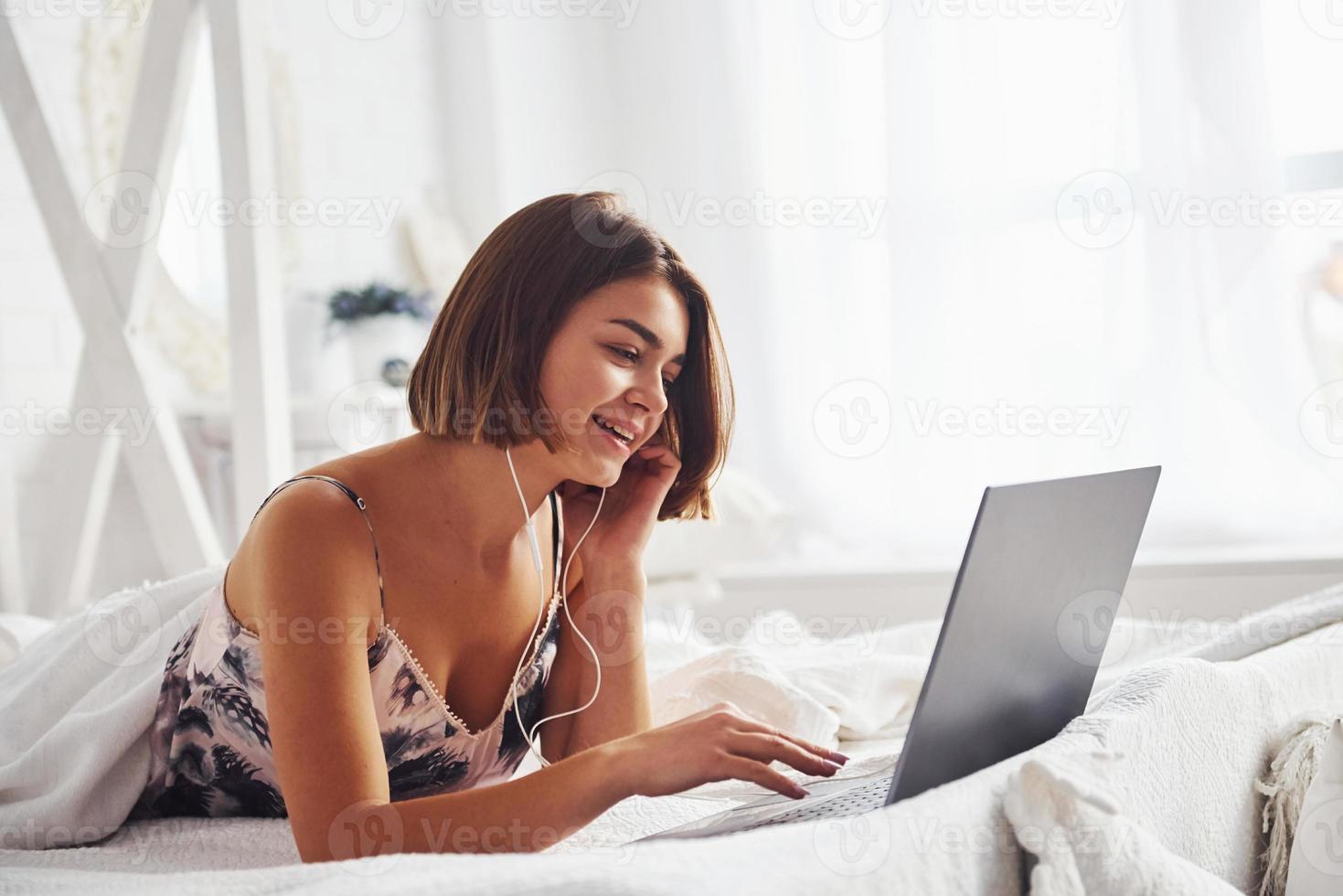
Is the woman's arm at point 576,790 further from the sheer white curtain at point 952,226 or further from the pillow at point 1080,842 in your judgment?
the sheer white curtain at point 952,226

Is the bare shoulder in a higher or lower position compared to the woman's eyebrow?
lower

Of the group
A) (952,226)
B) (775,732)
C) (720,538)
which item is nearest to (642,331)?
(775,732)

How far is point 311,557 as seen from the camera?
1096 mm

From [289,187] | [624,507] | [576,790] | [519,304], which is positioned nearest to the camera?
[576,790]

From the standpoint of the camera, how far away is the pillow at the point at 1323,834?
3.27 feet

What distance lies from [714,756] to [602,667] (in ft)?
1.72

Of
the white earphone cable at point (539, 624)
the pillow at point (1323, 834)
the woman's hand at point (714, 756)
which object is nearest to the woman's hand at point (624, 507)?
the white earphone cable at point (539, 624)

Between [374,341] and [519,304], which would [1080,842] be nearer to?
[519,304]

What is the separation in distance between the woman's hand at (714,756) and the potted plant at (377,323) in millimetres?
2003

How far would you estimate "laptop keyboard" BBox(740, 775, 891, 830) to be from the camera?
0.92 metres

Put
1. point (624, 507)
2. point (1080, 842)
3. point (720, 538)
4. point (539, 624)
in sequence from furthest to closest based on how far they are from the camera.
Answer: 1. point (720, 538)
2. point (624, 507)
3. point (539, 624)
4. point (1080, 842)

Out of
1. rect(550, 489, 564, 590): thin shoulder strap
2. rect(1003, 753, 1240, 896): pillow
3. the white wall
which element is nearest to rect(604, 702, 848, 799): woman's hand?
rect(1003, 753, 1240, 896): pillow

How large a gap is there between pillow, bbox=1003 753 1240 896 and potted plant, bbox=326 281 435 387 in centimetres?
228

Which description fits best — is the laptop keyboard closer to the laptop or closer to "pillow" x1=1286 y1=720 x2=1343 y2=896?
the laptop
